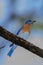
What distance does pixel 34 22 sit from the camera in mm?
672

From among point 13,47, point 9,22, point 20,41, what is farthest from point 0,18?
point 20,41

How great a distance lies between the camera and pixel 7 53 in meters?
A: 0.67

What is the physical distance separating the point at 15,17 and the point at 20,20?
28 millimetres

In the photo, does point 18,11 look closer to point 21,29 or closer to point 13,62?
point 21,29

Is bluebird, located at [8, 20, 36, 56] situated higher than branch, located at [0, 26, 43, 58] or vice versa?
branch, located at [0, 26, 43, 58]

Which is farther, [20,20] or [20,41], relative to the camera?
[20,20]

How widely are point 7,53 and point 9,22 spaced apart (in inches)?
5.8

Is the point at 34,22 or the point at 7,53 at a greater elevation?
the point at 34,22

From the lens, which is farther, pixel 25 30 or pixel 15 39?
pixel 25 30

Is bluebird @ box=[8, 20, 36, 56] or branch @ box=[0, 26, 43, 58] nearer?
branch @ box=[0, 26, 43, 58]

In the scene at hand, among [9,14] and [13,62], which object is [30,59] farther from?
[9,14]

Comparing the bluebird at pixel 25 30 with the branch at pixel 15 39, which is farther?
the bluebird at pixel 25 30

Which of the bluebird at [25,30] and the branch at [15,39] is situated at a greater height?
the branch at [15,39]

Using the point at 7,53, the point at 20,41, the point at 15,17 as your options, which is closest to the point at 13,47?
the point at 7,53
